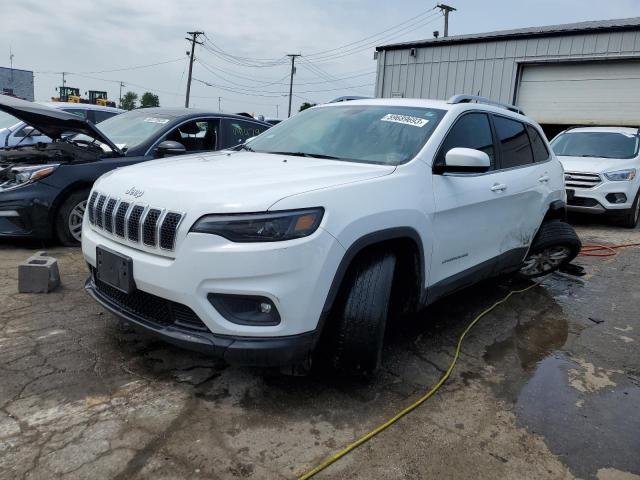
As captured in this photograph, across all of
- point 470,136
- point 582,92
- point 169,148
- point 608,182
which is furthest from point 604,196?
point 582,92

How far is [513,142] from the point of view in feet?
14.1

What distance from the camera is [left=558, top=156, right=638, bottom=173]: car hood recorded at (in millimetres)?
8352

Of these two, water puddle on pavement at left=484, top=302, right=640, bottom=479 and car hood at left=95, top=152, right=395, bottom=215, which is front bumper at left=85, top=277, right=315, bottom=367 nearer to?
car hood at left=95, top=152, right=395, bottom=215

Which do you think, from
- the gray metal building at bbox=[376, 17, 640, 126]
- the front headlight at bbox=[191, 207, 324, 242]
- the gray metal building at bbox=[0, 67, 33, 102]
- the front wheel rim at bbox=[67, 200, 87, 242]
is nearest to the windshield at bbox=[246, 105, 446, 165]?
the front headlight at bbox=[191, 207, 324, 242]

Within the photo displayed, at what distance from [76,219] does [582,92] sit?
1535 cm

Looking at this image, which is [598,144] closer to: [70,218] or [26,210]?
[70,218]

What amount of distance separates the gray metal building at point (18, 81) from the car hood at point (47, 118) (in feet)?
158

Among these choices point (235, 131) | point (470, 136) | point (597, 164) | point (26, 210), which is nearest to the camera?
point (470, 136)

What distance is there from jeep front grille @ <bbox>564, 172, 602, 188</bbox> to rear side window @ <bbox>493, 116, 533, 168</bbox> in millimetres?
4423

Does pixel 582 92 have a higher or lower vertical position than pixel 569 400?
higher

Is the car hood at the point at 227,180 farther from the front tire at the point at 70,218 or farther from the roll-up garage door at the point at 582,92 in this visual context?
the roll-up garage door at the point at 582,92

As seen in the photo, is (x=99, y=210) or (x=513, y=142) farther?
(x=513, y=142)

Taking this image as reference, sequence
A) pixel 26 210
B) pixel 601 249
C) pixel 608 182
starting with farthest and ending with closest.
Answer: pixel 608 182, pixel 601 249, pixel 26 210

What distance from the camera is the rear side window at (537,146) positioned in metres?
4.65
